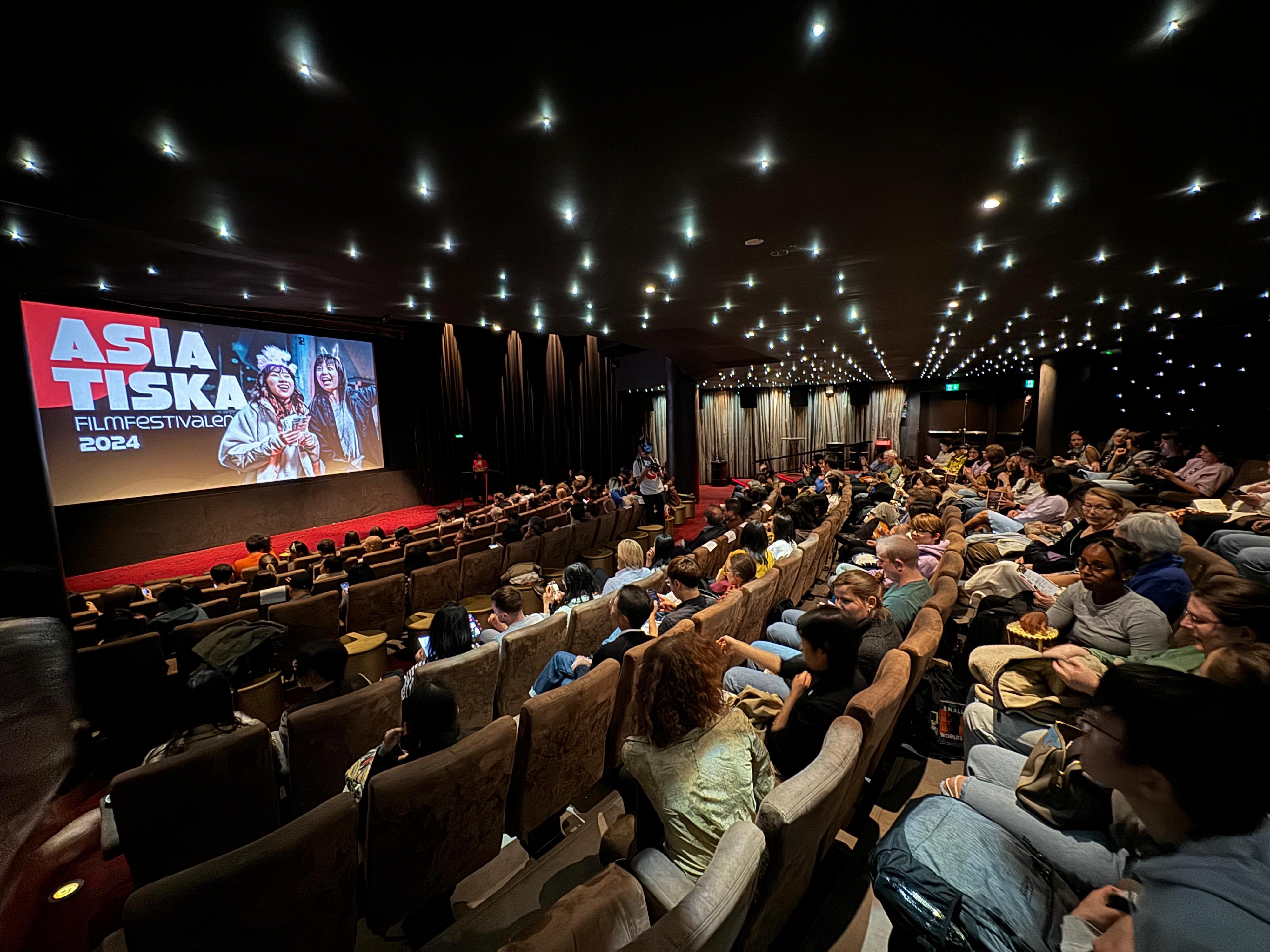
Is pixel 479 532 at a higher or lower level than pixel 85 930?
higher

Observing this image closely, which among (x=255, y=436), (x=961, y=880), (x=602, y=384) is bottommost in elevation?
(x=961, y=880)

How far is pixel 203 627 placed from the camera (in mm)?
3502

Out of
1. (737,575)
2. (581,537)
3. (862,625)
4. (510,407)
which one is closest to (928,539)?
(737,575)

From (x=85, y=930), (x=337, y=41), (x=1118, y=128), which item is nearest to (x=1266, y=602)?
(x=1118, y=128)

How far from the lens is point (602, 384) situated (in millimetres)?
17188

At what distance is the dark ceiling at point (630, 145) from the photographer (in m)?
1.99

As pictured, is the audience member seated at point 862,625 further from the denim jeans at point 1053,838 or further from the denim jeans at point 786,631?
the denim jeans at point 1053,838

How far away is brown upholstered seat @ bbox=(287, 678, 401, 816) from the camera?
81.5 inches

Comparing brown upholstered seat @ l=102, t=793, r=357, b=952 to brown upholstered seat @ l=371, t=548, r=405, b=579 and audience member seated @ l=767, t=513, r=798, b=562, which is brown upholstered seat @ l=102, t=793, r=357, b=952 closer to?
audience member seated @ l=767, t=513, r=798, b=562

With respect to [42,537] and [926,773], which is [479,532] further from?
[926,773]

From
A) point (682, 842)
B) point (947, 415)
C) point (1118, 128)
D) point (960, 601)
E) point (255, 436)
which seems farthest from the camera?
point (947, 415)

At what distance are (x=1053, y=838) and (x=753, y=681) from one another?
55.0 inches

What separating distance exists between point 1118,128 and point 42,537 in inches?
307

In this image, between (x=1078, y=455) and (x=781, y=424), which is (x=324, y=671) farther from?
(x=781, y=424)
